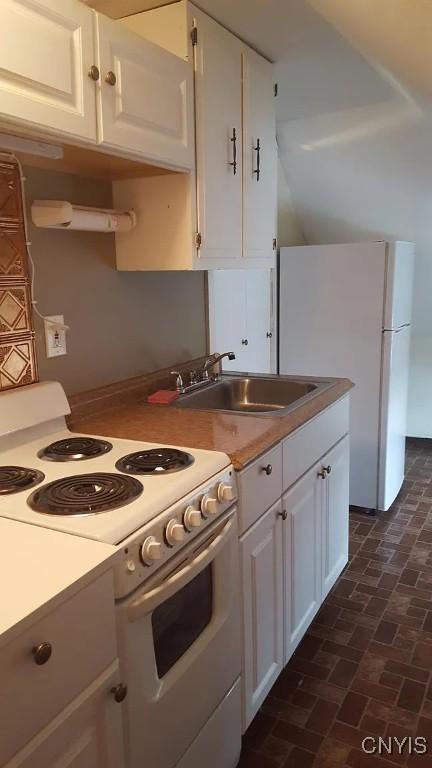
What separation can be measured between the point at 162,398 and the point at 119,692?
3.83 ft

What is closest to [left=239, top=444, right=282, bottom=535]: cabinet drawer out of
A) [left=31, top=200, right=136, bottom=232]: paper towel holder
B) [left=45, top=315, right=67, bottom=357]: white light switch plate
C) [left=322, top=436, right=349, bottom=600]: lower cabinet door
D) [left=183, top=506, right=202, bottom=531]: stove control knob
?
[left=183, top=506, right=202, bottom=531]: stove control knob

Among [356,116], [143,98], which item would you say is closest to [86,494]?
[143,98]

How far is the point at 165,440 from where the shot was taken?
5.50ft

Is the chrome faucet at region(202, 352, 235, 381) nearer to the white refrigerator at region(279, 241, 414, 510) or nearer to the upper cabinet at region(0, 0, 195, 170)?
the upper cabinet at region(0, 0, 195, 170)

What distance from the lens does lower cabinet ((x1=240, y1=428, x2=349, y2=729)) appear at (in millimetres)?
1690

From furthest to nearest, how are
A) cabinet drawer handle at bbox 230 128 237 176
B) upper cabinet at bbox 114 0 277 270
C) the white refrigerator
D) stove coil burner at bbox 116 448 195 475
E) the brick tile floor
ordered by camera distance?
the white refrigerator < cabinet drawer handle at bbox 230 128 237 176 < upper cabinet at bbox 114 0 277 270 < the brick tile floor < stove coil burner at bbox 116 448 195 475

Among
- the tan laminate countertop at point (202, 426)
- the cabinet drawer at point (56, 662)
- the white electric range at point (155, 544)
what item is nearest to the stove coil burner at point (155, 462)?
the white electric range at point (155, 544)

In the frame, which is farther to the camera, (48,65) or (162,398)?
(162,398)

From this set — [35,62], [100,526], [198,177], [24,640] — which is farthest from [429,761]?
[35,62]

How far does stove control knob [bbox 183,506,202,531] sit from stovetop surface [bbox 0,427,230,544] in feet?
0.13

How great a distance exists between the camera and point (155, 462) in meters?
1.46

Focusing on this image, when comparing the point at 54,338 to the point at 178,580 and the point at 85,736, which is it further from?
the point at 85,736

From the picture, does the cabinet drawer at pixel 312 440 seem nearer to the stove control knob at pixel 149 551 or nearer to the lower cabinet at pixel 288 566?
the lower cabinet at pixel 288 566

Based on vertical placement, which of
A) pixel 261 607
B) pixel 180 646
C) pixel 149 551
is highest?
pixel 149 551
